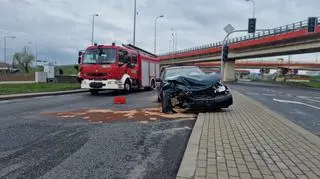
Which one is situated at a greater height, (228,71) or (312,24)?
(312,24)

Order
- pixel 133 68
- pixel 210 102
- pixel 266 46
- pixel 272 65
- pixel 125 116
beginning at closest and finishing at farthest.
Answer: pixel 125 116 < pixel 210 102 < pixel 133 68 < pixel 266 46 < pixel 272 65

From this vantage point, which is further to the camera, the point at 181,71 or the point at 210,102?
the point at 181,71

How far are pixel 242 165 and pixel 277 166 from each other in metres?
0.49

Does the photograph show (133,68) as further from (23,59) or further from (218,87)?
(23,59)

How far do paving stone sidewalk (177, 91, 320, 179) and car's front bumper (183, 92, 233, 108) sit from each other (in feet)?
8.79

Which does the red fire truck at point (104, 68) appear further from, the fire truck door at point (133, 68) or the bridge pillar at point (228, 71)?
the bridge pillar at point (228, 71)

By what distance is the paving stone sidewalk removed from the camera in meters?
5.14

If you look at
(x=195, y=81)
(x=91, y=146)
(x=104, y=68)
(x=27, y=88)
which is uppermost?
(x=104, y=68)

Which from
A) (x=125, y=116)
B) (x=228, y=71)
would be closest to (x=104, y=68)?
(x=125, y=116)

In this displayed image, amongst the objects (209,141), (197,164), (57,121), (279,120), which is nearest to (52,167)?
(197,164)

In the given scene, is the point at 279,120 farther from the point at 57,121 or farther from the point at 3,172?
the point at 3,172

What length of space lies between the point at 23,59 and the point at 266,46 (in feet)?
286

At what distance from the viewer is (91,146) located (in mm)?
7000

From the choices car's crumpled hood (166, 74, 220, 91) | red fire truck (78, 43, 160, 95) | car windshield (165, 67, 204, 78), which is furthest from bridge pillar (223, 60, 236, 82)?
car's crumpled hood (166, 74, 220, 91)
